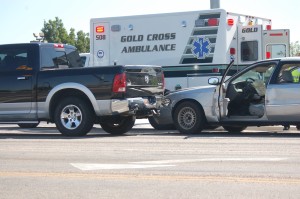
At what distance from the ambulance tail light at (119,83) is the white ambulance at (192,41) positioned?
5.32 m

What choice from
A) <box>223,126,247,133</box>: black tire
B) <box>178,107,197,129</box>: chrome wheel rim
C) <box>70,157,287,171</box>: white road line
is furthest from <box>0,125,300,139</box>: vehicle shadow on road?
<box>70,157,287,171</box>: white road line

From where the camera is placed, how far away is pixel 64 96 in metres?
14.8

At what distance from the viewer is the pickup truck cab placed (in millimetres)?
13961

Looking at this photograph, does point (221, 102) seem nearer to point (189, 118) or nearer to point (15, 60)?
point (189, 118)

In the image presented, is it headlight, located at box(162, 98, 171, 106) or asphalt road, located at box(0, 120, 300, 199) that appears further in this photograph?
headlight, located at box(162, 98, 171, 106)

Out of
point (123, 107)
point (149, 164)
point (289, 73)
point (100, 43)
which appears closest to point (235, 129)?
point (289, 73)

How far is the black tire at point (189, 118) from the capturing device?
14.7 metres

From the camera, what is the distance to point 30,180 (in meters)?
8.58

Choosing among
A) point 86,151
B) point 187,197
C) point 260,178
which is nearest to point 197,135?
point 86,151

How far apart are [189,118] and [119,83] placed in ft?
6.07

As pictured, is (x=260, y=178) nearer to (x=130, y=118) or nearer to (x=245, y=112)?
(x=245, y=112)

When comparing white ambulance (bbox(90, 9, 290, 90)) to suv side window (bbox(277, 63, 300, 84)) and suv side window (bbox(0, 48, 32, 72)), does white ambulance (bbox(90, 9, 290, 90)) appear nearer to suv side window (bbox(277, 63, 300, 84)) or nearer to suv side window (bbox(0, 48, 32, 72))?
suv side window (bbox(277, 63, 300, 84))

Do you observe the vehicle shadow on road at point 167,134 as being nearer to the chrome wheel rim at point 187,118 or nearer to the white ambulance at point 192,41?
the chrome wheel rim at point 187,118

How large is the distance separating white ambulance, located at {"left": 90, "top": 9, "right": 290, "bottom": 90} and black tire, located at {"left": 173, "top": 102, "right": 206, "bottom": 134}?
14.2ft
